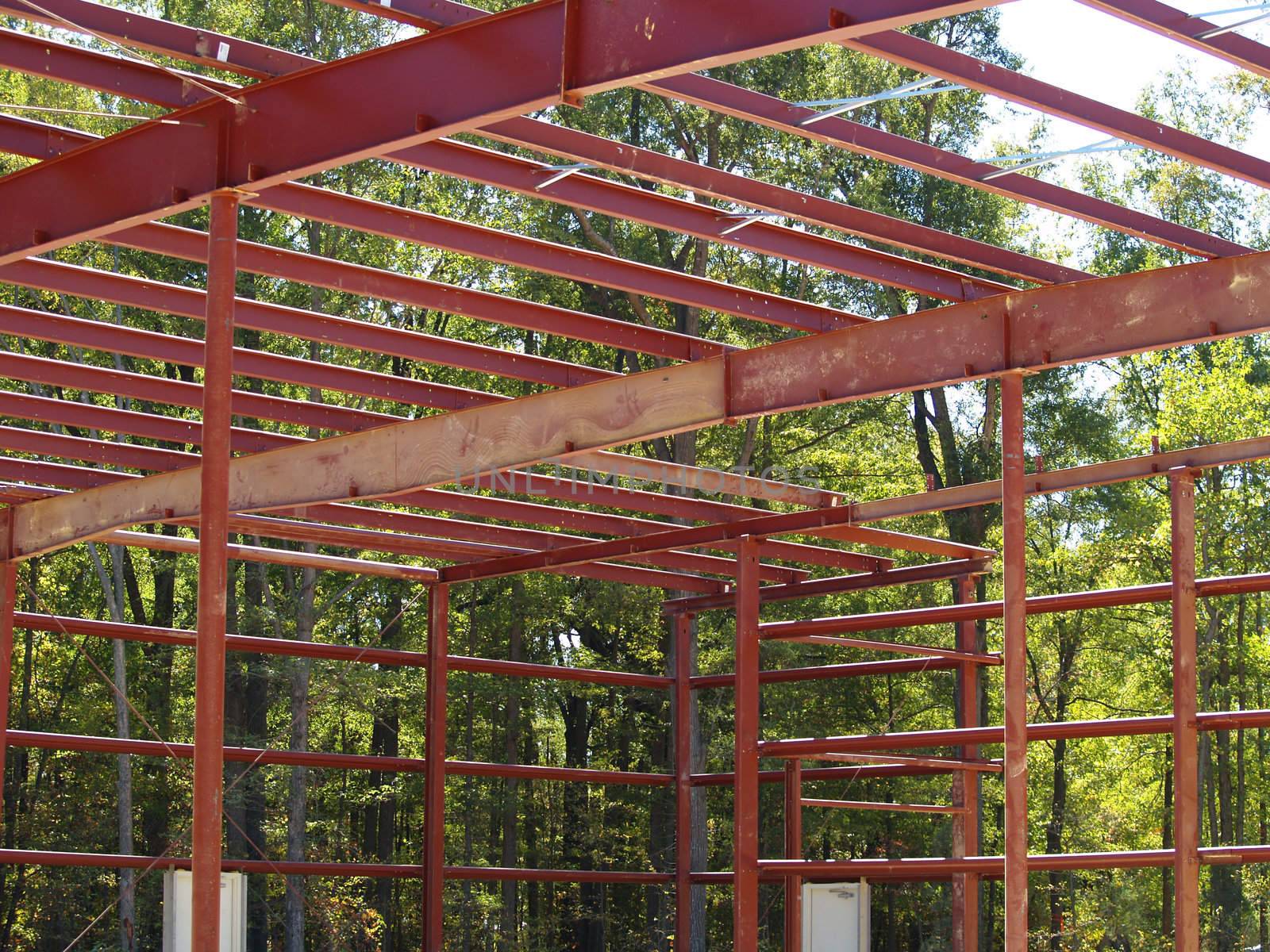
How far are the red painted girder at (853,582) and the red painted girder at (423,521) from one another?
0.83ft

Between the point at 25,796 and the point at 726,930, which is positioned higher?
the point at 25,796

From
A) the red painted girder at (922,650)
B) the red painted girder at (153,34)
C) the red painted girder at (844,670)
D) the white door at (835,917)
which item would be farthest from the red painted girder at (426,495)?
the red painted girder at (153,34)

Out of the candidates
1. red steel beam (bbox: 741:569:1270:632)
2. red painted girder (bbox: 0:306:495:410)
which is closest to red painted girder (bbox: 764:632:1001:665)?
red steel beam (bbox: 741:569:1270:632)

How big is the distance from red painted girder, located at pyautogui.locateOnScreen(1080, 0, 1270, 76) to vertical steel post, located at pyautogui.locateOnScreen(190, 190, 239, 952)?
4.71m

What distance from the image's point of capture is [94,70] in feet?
30.2

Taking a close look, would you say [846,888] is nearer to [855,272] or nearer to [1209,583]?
[1209,583]

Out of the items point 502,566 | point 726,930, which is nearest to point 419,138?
point 502,566

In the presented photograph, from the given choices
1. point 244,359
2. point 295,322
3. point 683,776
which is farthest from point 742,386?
point 683,776

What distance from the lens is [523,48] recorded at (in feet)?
25.5

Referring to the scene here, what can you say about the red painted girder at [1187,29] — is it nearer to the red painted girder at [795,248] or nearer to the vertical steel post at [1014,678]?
the vertical steel post at [1014,678]

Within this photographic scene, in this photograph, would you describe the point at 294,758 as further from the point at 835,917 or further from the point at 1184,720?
the point at 1184,720

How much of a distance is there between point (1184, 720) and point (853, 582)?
5.35m

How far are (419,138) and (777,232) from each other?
4.35 meters

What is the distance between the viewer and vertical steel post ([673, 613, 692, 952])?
1898 centimetres
